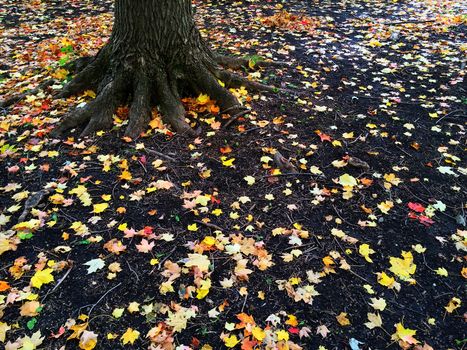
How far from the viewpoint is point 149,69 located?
4.84 m

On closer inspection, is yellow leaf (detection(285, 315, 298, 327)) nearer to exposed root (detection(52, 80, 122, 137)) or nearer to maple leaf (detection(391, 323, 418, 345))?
maple leaf (detection(391, 323, 418, 345))

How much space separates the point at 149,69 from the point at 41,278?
2.99 metres

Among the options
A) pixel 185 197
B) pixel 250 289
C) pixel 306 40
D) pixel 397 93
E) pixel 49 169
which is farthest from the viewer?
pixel 306 40

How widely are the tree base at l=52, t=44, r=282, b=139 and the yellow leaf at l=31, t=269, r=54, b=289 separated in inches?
80.1

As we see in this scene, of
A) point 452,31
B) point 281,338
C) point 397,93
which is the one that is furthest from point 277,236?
point 452,31

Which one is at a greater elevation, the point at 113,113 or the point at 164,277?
the point at 113,113

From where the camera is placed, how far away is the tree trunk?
4.67m

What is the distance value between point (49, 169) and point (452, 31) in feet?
29.3

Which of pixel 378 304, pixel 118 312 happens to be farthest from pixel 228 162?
pixel 378 304

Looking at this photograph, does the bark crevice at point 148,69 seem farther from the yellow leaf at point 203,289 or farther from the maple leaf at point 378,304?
the maple leaf at point 378,304

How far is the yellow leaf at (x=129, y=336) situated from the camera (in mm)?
2613

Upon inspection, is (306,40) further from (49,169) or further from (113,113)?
(49,169)

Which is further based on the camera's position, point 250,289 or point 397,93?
point 397,93

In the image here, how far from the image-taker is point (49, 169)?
4.18m
